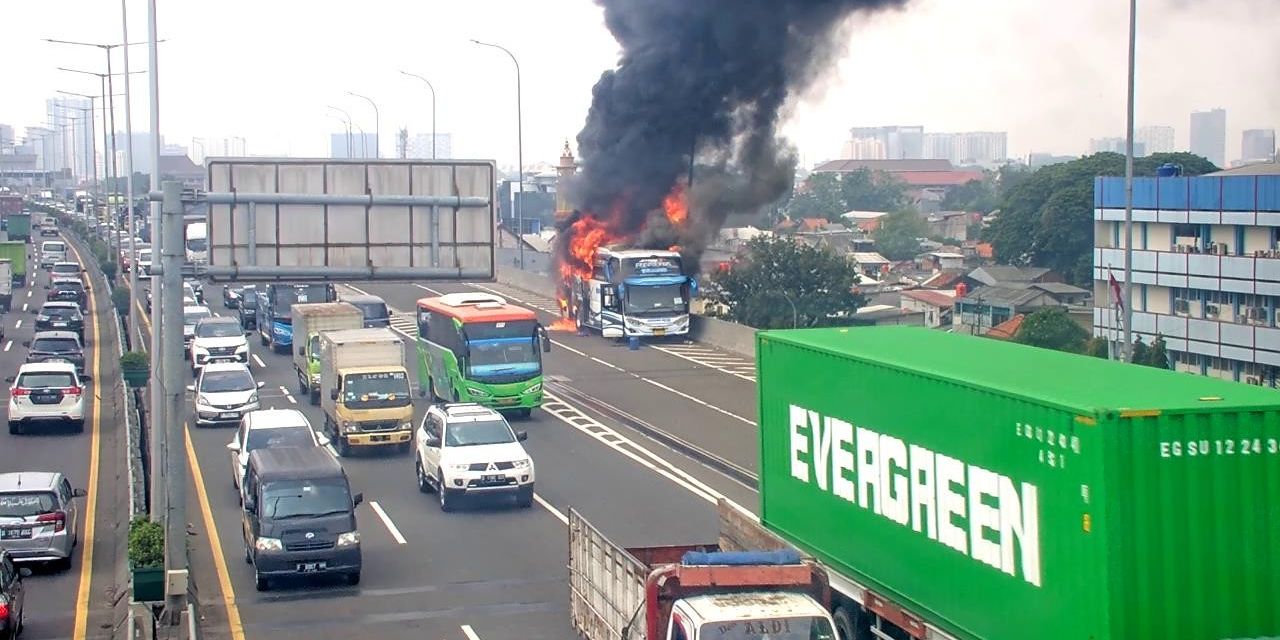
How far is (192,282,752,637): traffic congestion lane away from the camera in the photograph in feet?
59.9

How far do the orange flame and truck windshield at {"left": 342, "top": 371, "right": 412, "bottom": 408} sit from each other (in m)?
26.5

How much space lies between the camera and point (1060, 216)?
7119 centimetres

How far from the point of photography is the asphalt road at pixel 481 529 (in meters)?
18.0

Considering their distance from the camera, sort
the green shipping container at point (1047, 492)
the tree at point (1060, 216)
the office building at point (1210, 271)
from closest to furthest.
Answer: the green shipping container at point (1047, 492)
the office building at point (1210, 271)
the tree at point (1060, 216)

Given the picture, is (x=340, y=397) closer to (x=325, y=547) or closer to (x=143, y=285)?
(x=325, y=547)

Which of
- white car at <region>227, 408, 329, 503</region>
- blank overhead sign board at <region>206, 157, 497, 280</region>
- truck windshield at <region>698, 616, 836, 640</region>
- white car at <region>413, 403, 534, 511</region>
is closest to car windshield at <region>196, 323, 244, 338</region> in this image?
white car at <region>227, 408, 329, 503</region>

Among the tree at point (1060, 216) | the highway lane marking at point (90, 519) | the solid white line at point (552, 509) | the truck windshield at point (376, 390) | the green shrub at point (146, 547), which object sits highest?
the tree at point (1060, 216)

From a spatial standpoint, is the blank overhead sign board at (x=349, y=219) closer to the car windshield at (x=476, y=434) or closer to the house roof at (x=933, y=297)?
the car windshield at (x=476, y=434)

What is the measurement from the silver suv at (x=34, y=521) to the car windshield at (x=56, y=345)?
19.9m

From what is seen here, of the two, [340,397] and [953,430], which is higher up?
[953,430]

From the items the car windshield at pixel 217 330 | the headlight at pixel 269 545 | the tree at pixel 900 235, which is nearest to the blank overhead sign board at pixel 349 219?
the headlight at pixel 269 545

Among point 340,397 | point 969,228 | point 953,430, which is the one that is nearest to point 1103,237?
point 340,397

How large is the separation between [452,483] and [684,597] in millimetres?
12055

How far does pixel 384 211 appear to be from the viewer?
17.6m
